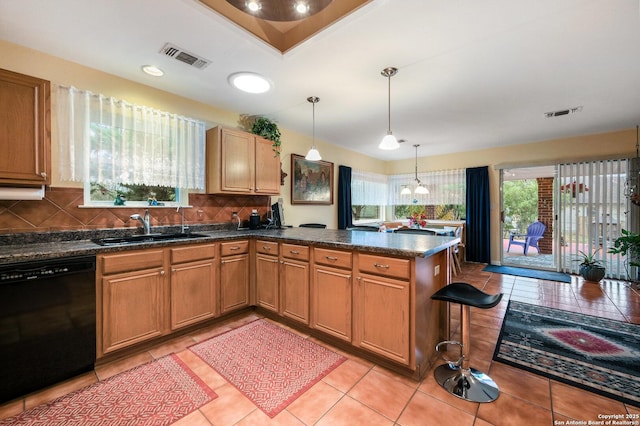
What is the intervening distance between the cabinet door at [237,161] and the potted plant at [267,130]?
9.0 inches

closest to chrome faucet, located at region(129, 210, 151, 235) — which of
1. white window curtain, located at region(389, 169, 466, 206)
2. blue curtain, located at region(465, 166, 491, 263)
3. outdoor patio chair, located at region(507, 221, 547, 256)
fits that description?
white window curtain, located at region(389, 169, 466, 206)

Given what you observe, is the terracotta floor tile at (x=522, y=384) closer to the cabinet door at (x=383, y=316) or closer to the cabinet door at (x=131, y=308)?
the cabinet door at (x=383, y=316)

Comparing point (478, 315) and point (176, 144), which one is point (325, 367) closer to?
point (478, 315)

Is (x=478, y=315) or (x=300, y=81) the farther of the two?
(x=478, y=315)

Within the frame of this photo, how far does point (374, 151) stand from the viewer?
19.6 ft

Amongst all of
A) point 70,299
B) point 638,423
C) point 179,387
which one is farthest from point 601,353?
point 70,299

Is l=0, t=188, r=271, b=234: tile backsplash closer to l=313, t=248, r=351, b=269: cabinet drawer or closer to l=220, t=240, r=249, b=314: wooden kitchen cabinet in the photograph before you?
l=220, t=240, r=249, b=314: wooden kitchen cabinet

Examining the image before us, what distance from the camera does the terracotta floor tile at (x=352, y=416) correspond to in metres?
1.49

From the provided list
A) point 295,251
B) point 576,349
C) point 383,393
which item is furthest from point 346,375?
point 576,349

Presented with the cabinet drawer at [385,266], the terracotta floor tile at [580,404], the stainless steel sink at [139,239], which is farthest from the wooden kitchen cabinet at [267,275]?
the terracotta floor tile at [580,404]

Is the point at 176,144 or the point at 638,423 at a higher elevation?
the point at 176,144

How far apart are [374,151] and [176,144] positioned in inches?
165

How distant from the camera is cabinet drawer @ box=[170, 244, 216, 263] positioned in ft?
7.70

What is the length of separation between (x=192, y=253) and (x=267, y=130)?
1.94 metres
